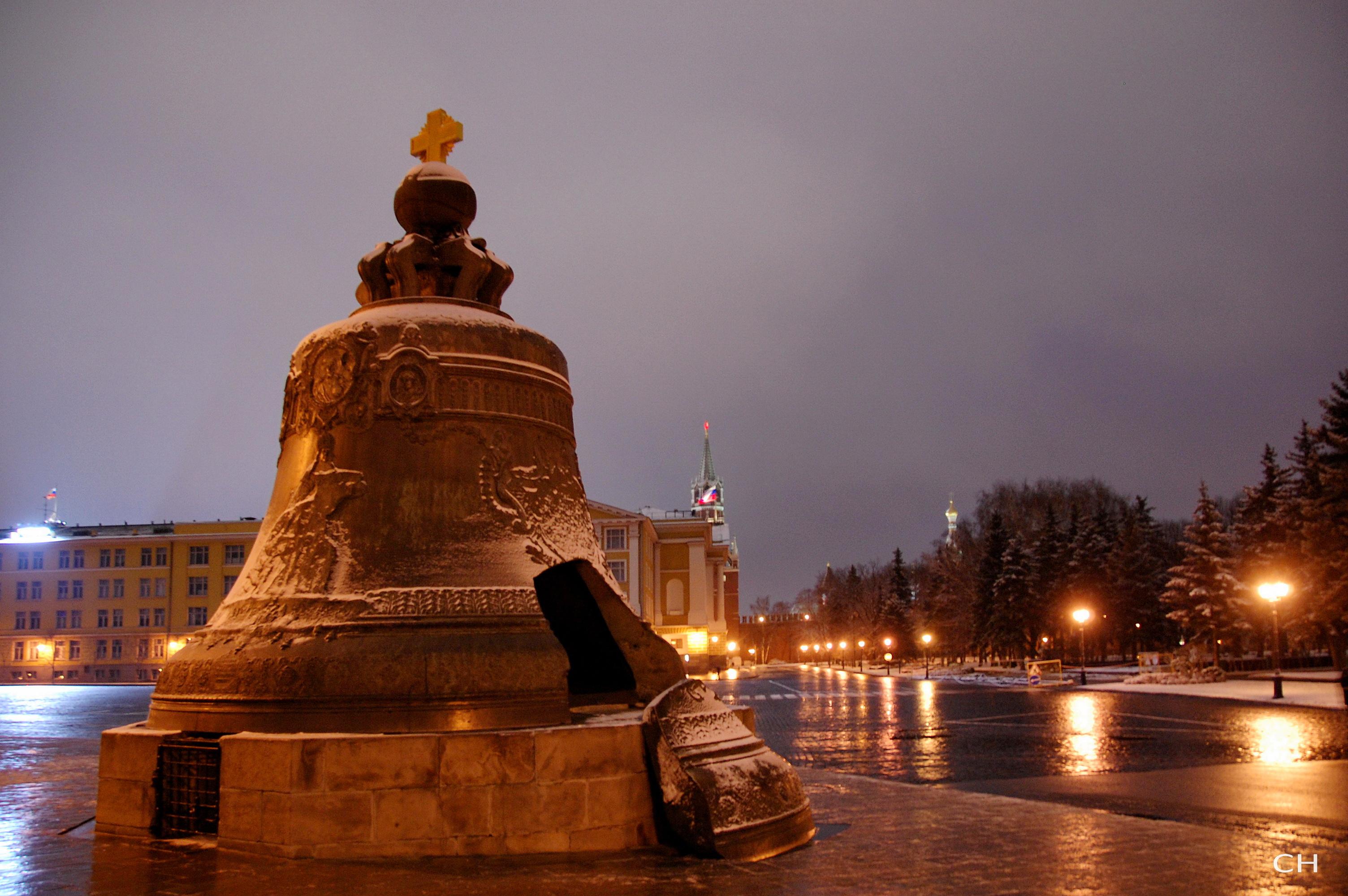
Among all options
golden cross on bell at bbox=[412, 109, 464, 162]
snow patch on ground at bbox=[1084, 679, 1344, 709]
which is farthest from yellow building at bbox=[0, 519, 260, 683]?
golden cross on bell at bbox=[412, 109, 464, 162]

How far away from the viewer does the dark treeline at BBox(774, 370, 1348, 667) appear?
33000 millimetres

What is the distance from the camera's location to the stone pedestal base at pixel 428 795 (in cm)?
543

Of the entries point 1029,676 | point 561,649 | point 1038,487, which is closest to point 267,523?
point 561,649

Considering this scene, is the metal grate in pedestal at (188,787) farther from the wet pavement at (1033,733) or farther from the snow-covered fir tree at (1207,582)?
the snow-covered fir tree at (1207,582)

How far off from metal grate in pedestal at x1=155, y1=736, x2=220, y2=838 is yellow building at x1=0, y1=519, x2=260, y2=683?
58.4m

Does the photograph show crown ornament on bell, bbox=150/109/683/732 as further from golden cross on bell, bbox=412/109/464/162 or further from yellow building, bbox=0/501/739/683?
yellow building, bbox=0/501/739/683

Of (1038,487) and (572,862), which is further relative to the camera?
(1038,487)

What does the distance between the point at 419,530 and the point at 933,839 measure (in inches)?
148

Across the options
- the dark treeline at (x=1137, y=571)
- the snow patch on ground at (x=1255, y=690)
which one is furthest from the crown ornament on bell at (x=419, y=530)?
the dark treeline at (x=1137, y=571)

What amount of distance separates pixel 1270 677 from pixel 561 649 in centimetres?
3500

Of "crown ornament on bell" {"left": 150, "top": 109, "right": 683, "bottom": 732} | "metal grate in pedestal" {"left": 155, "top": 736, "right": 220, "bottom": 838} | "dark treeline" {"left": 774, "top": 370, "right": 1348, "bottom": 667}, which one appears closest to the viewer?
"metal grate in pedestal" {"left": 155, "top": 736, "right": 220, "bottom": 838}

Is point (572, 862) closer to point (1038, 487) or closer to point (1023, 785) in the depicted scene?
point (1023, 785)

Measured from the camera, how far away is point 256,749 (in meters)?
5.62

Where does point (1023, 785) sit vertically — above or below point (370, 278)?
below
